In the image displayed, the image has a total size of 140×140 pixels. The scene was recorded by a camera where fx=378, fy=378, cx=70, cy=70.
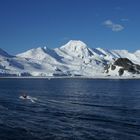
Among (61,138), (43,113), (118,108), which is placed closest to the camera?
(61,138)

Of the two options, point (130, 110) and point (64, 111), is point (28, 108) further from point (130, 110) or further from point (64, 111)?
point (130, 110)

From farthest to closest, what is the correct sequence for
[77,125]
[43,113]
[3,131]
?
[43,113], [77,125], [3,131]

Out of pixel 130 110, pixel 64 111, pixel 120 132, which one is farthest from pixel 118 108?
pixel 120 132

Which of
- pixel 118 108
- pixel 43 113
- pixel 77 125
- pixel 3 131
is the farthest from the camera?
pixel 118 108

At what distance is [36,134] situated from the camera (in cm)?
5997

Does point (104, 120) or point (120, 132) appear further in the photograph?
point (104, 120)

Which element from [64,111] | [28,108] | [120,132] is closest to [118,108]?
[64,111]

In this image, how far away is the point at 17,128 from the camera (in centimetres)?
6406

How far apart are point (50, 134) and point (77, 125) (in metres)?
7.97

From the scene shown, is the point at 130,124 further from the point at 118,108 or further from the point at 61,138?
the point at 118,108

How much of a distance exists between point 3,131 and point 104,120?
19.8m

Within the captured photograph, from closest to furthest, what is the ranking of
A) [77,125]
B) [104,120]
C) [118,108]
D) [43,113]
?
[77,125] < [104,120] < [43,113] < [118,108]

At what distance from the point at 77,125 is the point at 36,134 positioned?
9278 millimetres

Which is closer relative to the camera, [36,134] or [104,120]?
[36,134]
